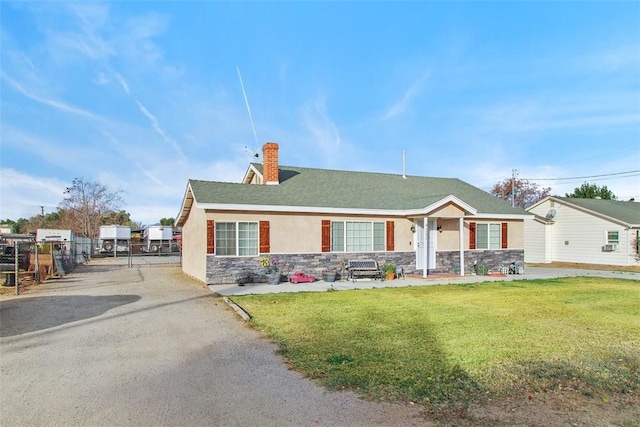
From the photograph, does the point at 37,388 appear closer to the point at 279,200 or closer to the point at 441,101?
the point at 279,200

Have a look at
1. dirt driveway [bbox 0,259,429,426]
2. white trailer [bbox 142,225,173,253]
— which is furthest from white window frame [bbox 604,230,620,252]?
white trailer [bbox 142,225,173,253]

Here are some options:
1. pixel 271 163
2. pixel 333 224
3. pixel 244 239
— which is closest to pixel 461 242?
pixel 333 224

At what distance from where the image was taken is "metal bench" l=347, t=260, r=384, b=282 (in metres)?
15.2

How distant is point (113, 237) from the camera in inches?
1475

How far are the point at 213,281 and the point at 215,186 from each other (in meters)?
3.53

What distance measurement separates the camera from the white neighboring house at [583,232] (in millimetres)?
22938

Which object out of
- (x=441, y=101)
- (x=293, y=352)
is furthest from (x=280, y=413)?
(x=441, y=101)

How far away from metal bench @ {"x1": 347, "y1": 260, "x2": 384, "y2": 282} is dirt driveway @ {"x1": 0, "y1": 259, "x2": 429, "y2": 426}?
22.3 ft

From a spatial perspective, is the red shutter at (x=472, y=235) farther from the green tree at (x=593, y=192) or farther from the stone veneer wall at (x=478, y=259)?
the green tree at (x=593, y=192)

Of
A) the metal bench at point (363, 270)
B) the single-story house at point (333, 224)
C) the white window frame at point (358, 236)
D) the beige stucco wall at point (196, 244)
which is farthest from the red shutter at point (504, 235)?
the beige stucco wall at point (196, 244)

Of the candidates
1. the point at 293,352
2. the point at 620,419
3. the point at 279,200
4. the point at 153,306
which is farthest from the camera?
the point at 279,200

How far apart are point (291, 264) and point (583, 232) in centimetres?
1951

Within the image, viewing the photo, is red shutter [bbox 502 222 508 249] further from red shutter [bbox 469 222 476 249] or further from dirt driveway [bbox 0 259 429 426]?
dirt driveway [bbox 0 259 429 426]

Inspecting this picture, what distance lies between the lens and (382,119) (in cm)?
2233
